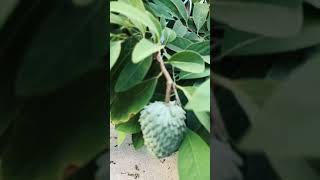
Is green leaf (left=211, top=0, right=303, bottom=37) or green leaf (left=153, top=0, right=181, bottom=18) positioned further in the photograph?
green leaf (left=153, top=0, right=181, bottom=18)

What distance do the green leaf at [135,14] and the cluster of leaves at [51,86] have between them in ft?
0.08

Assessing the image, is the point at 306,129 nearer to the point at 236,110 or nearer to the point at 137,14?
the point at 236,110

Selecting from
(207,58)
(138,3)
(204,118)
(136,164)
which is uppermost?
(138,3)

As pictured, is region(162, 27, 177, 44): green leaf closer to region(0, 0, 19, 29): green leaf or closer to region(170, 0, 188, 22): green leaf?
region(170, 0, 188, 22): green leaf

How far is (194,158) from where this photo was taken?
0.75 meters

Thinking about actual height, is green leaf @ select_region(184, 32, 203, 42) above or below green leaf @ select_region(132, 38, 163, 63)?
above

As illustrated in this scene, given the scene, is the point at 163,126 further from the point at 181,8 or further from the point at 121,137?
the point at 181,8

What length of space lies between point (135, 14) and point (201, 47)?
0.47 feet

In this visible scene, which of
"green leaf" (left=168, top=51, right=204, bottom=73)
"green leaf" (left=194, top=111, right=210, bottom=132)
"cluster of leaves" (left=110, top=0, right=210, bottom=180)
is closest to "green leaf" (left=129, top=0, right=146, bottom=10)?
"cluster of leaves" (left=110, top=0, right=210, bottom=180)

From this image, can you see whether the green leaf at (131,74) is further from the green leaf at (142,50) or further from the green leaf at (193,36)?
the green leaf at (193,36)

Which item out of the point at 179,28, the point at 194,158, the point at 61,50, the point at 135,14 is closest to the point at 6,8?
the point at 61,50

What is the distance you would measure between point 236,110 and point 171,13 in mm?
250

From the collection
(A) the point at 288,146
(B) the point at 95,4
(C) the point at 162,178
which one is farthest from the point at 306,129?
(B) the point at 95,4

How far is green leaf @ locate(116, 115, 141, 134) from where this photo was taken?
766 mm
